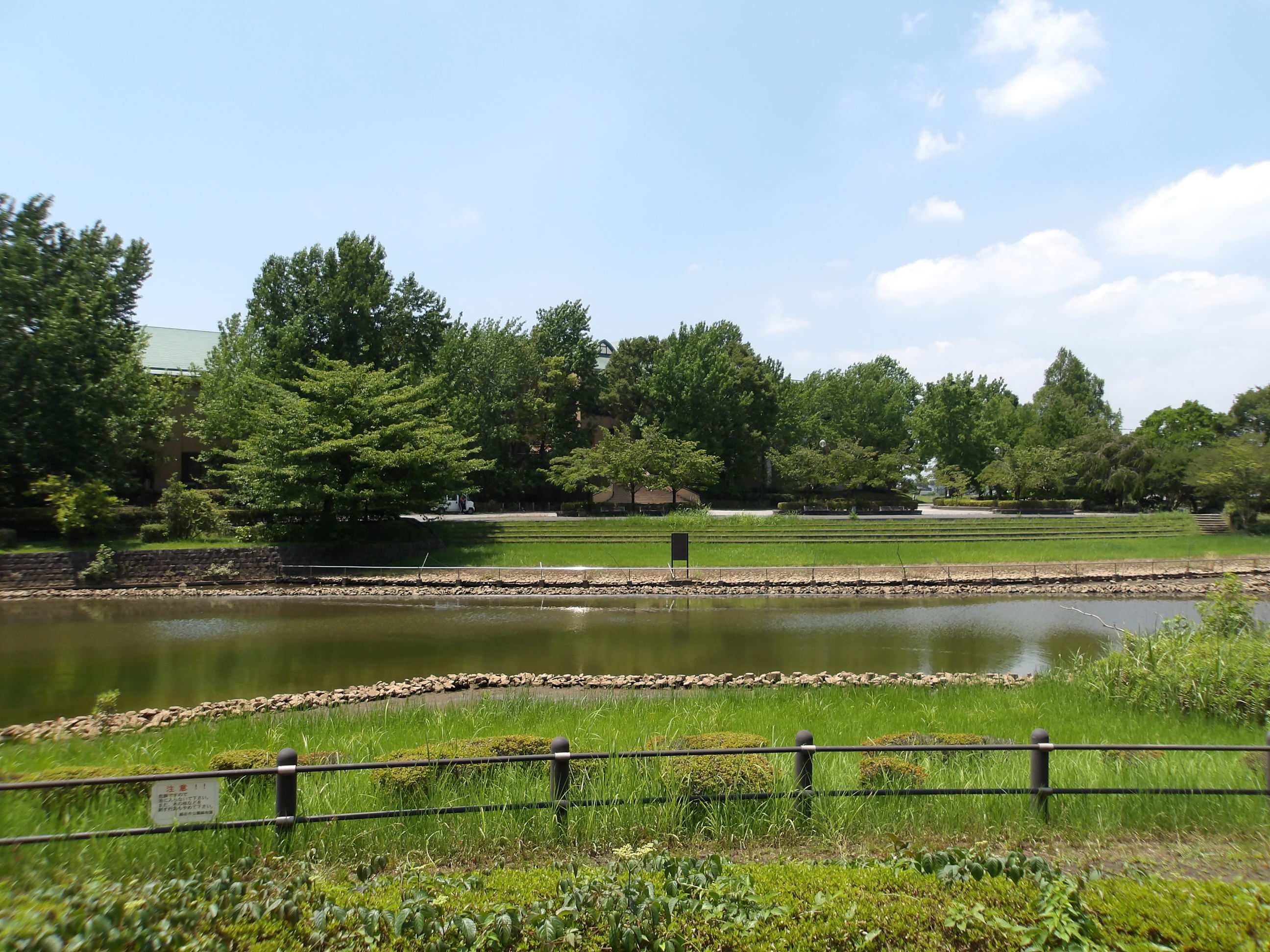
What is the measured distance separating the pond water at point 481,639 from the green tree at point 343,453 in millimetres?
6289

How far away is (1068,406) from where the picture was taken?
75875 mm

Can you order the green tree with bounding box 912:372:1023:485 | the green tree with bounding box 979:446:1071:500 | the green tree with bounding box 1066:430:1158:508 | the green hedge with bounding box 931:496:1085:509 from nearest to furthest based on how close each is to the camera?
the green hedge with bounding box 931:496:1085:509 → the green tree with bounding box 1066:430:1158:508 → the green tree with bounding box 979:446:1071:500 → the green tree with bounding box 912:372:1023:485

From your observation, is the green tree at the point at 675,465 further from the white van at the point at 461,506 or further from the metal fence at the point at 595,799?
the metal fence at the point at 595,799

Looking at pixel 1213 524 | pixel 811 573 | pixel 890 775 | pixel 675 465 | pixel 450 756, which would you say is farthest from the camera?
pixel 675 465

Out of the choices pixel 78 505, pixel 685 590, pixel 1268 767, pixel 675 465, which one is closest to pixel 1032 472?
pixel 675 465

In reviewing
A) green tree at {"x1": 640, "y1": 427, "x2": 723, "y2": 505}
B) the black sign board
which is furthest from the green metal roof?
the black sign board

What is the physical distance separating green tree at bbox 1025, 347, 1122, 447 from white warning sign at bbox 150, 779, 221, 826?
69.5 metres

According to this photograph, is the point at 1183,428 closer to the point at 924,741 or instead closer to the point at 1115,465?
the point at 1115,465

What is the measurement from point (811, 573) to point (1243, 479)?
30264 mm

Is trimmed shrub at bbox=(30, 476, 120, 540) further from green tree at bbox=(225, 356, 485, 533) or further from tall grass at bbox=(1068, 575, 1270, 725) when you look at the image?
tall grass at bbox=(1068, 575, 1270, 725)

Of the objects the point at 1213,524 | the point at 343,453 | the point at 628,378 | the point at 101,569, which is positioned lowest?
the point at 1213,524

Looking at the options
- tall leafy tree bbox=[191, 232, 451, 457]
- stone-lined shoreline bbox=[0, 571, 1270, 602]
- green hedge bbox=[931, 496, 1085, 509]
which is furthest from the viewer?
green hedge bbox=[931, 496, 1085, 509]

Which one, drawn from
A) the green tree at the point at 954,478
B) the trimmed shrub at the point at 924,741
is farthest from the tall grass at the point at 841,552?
the green tree at the point at 954,478

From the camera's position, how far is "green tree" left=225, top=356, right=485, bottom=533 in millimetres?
30062
